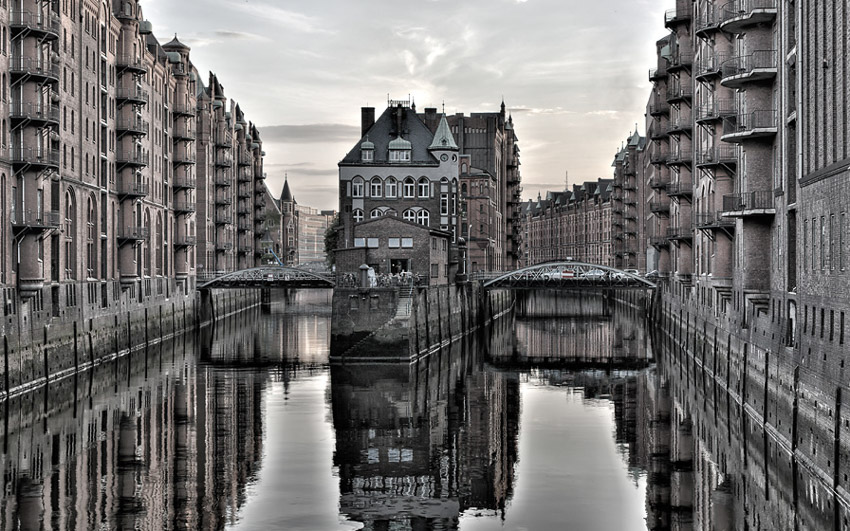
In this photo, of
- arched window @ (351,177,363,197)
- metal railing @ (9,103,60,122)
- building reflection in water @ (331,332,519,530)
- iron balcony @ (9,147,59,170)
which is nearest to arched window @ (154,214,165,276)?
arched window @ (351,177,363,197)

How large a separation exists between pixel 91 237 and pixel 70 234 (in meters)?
4.64

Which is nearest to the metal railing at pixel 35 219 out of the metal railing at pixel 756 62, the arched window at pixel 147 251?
the arched window at pixel 147 251

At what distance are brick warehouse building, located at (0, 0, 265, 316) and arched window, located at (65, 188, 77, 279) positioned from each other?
0.08m

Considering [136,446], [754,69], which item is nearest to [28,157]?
[136,446]

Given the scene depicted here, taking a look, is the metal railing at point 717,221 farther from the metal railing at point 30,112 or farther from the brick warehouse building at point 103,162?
the metal railing at point 30,112

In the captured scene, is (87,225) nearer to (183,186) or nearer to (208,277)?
(183,186)

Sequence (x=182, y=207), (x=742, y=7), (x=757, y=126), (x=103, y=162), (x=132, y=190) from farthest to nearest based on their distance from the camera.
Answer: (x=182, y=207)
(x=132, y=190)
(x=103, y=162)
(x=742, y=7)
(x=757, y=126)

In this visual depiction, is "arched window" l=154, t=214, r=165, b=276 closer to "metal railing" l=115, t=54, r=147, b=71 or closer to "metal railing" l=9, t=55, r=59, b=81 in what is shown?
"metal railing" l=115, t=54, r=147, b=71

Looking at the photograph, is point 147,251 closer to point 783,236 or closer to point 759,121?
point 759,121

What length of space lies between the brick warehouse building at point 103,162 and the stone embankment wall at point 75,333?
1.41 ft

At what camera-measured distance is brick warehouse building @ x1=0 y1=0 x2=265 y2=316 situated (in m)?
47.6

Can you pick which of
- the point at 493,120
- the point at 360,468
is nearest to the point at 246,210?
the point at 493,120

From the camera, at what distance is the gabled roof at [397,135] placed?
9231 cm

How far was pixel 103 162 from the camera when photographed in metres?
63.8
